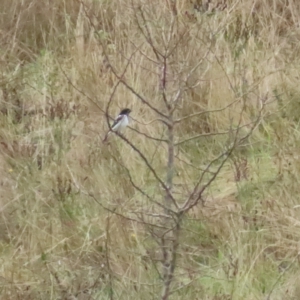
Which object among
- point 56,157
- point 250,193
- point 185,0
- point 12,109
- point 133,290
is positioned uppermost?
point 185,0

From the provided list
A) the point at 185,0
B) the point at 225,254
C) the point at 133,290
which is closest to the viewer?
the point at 133,290

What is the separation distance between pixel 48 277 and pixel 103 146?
803 millimetres

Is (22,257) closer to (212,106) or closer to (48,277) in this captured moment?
(48,277)

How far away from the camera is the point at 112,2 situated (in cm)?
433

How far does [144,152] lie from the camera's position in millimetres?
3297

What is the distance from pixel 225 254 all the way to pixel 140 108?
3.34ft

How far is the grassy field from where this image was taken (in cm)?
267

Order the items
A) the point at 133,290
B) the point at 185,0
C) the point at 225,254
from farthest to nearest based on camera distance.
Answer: the point at 185,0, the point at 225,254, the point at 133,290

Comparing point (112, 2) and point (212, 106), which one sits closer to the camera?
point (212, 106)

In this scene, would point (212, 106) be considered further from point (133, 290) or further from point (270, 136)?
point (133, 290)

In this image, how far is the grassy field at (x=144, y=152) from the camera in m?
2.67

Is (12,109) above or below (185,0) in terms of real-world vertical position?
below

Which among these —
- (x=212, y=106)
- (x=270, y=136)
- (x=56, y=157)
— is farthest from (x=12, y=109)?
(x=270, y=136)

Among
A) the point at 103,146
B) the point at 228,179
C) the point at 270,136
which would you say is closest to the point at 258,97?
the point at 270,136
